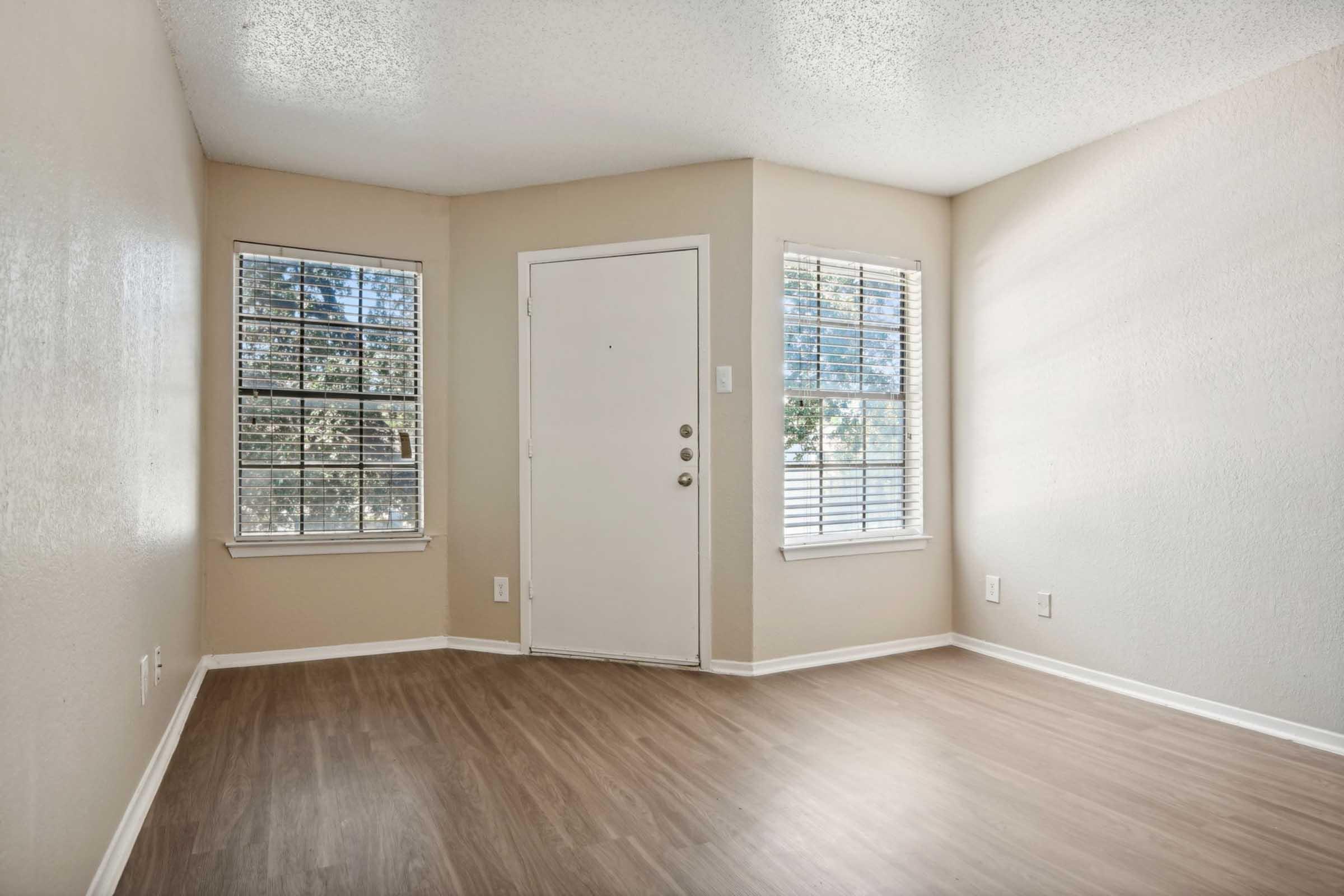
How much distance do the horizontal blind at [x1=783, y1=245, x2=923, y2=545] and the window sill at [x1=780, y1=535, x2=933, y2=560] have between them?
0.05m

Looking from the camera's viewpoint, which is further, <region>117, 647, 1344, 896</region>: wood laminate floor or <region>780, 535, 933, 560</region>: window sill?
<region>780, 535, 933, 560</region>: window sill

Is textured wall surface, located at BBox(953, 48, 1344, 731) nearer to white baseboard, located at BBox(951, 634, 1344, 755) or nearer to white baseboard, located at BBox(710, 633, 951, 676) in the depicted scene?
white baseboard, located at BBox(951, 634, 1344, 755)

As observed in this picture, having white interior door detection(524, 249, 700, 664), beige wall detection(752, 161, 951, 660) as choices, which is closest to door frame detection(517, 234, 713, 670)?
white interior door detection(524, 249, 700, 664)

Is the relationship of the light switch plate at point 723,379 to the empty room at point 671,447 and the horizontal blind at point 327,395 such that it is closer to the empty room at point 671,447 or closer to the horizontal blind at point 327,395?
the empty room at point 671,447

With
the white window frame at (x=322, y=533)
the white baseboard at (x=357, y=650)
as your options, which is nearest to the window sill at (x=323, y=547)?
the white window frame at (x=322, y=533)

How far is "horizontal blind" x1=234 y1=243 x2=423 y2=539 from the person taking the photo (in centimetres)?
372

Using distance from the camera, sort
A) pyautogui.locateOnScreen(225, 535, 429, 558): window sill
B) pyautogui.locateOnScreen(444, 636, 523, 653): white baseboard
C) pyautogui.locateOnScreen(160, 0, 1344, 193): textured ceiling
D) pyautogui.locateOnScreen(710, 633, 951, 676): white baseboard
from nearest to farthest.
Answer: pyautogui.locateOnScreen(160, 0, 1344, 193): textured ceiling
pyautogui.locateOnScreen(710, 633, 951, 676): white baseboard
pyautogui.locateOnScreen(225, 535, 429, 558): window sill
pyautogui.locateOnScreen(444, 636, 523, 653): white baseboard

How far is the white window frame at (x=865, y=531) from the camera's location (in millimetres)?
3709

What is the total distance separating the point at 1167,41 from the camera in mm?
2621

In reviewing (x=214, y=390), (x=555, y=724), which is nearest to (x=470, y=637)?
(x=555, y=724)

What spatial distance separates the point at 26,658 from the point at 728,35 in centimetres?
253

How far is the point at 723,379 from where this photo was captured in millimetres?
3645

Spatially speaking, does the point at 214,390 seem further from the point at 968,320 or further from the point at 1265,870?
the point at 1265,870

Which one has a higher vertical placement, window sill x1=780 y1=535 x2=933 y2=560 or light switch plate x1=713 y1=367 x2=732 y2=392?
light switch plate x1=713 y1=367 x2=732 y2=392
